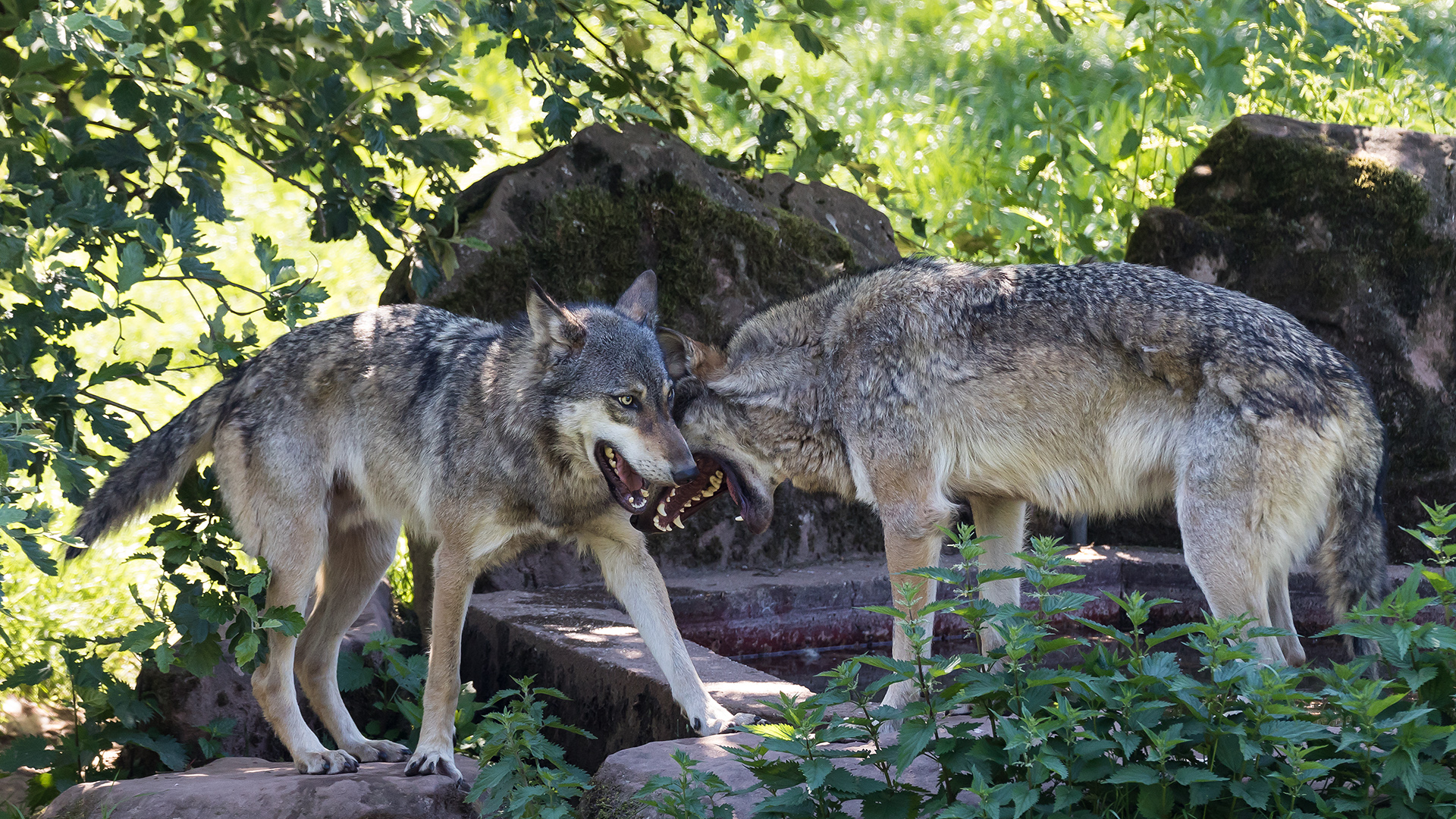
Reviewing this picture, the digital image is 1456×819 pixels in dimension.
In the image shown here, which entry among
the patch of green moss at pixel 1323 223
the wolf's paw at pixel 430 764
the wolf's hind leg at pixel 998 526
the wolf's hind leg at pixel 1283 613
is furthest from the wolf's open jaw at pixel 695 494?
the patch of green moss at pixel 1323 223

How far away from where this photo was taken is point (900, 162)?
10.8 metres

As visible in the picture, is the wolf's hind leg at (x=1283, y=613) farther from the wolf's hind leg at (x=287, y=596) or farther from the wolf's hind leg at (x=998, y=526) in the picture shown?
the wolf's hind leg at (x=287, y=596)

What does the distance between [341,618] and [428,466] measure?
2.51ft

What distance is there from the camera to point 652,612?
13.9 feet

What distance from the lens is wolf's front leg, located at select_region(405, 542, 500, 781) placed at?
395cm

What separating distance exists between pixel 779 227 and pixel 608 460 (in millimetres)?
2738

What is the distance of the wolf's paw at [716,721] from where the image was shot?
12.8ft

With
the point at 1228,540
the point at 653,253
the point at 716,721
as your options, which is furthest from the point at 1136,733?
the point at 653,253

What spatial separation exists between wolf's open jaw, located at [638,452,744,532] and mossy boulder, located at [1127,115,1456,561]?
9.75 ft

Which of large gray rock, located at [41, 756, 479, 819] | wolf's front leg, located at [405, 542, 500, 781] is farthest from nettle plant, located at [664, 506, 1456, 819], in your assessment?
wolf's front leg, located at [405, 542, 500, 781]

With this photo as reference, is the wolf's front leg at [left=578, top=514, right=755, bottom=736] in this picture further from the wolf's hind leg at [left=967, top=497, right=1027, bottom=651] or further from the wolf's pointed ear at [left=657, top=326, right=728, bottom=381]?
the wolf's hind leg at [left=967, top=497, right=1027, bottom=651]

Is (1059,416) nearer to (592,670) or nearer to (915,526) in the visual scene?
(915,526)

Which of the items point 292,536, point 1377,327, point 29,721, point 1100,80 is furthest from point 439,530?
point 1100,80

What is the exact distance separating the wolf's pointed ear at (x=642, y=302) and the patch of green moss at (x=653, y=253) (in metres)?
1.29
